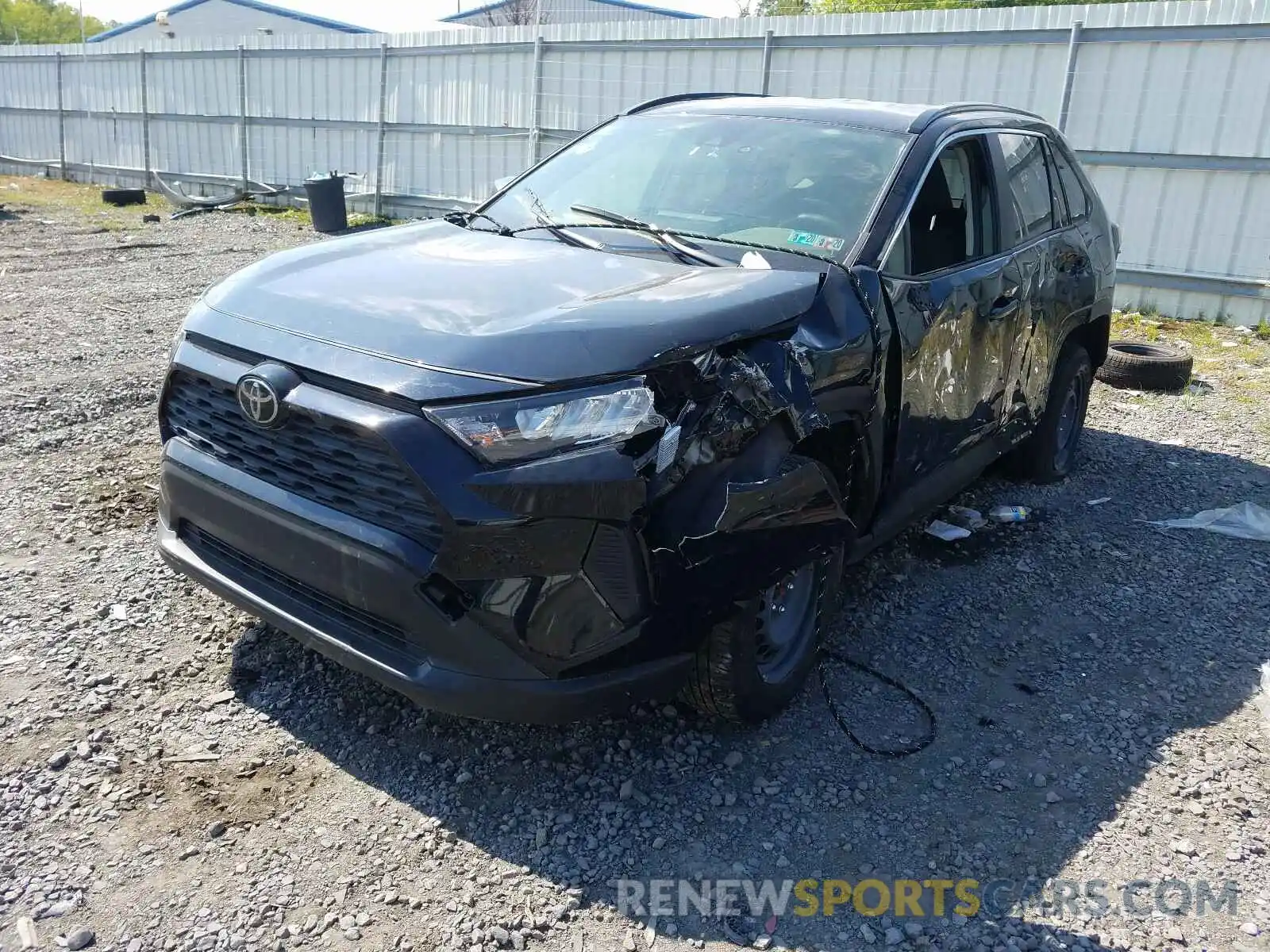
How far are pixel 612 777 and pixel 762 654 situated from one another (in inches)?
24.7

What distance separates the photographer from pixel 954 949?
8.02 ft

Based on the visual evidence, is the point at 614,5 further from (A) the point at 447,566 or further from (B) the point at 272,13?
(A) the point at 447,566

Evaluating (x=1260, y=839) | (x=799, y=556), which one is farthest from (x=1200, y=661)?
(x=799, y=556)

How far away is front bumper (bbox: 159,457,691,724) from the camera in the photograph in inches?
98.4

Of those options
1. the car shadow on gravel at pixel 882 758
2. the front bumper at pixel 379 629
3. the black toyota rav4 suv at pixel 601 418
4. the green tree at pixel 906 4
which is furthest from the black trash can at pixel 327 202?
the green tree at pixel 906 4

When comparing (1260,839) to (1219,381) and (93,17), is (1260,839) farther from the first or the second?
(93,17)

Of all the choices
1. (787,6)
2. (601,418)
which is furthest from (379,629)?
(787,6)

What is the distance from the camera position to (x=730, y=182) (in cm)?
385

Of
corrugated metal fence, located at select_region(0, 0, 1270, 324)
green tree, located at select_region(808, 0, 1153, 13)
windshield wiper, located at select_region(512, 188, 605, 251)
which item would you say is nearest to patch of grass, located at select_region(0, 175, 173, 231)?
corrugated metal fence, located at select_region(0, 0, 1270, 324)

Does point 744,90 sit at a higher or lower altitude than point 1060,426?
higher

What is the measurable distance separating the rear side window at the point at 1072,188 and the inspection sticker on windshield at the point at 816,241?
2.34 meters

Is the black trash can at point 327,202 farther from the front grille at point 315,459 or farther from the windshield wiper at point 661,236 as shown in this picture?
the front grille at point 315,459

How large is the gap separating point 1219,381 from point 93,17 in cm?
8046

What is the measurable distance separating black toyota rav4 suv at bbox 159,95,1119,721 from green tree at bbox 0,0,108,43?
215ft
